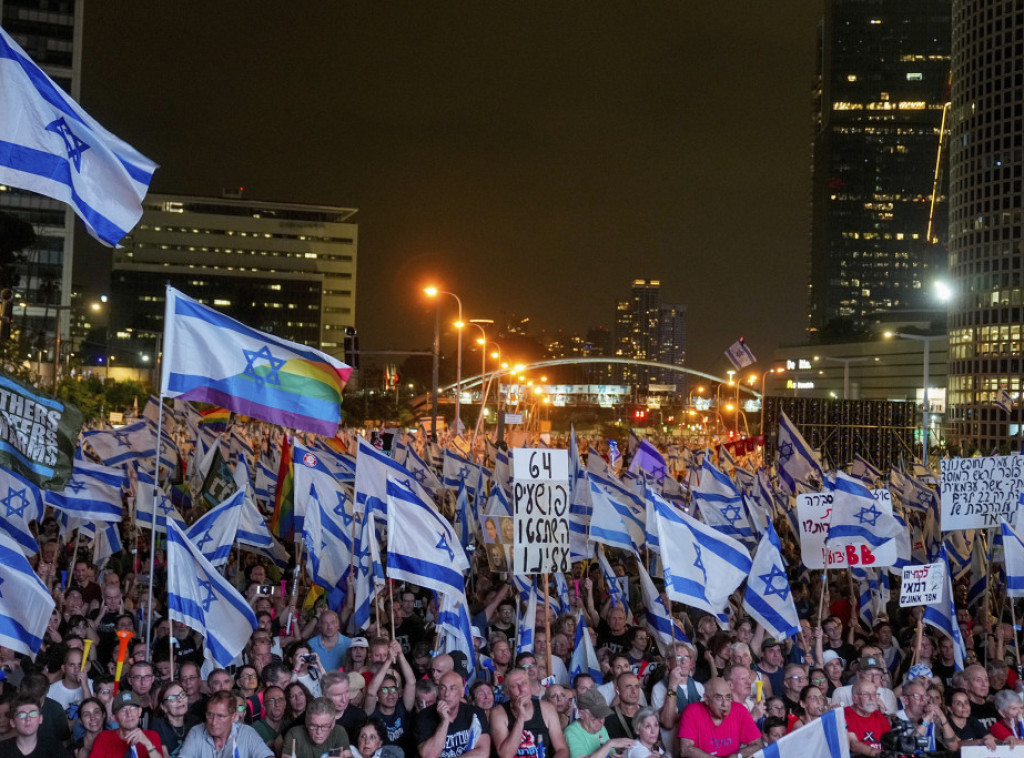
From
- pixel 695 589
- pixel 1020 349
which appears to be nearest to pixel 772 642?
pixel 695 589

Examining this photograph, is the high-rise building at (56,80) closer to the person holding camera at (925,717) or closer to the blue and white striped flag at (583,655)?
the blue and white striped flag at (583,655)

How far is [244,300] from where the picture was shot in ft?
546

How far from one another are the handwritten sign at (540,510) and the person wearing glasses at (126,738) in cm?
369

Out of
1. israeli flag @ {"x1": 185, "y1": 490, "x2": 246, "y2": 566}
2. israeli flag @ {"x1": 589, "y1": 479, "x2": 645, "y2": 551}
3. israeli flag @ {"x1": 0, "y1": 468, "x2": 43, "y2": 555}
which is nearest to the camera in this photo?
israeli flag @ {"x1": 0, "y1": 468, "x2": 43, "y2": 555}

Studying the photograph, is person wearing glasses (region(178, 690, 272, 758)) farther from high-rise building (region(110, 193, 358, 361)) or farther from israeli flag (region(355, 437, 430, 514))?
high-rise building (region(110, 193, 358, 361))

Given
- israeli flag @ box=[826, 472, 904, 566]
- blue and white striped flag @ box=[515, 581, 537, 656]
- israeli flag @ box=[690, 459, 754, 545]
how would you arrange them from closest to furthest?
blue and white striped flag @ box=[515, 581, 537, 656]
israeli flag @ box=[826, 472, 904, 566]
israeli flag @ box=[690, 459, 754, 545]

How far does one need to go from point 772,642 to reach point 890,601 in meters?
4.89

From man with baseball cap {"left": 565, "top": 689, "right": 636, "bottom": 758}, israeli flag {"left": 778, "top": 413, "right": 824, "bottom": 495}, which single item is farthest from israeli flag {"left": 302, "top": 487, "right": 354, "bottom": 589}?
israeli flag {"left": 778, "top": 413, "right": 824, "bottom": 495}

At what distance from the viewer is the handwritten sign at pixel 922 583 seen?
1066cm

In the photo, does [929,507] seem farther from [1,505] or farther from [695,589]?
[1,505]

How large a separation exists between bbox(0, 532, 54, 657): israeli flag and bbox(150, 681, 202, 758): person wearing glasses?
89cm

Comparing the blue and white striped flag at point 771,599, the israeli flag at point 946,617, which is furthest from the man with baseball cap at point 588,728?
the israeli flag at point 946,617

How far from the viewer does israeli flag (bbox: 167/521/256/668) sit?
30.2 ft

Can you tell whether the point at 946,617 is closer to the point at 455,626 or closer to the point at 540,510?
the point at 540,510
